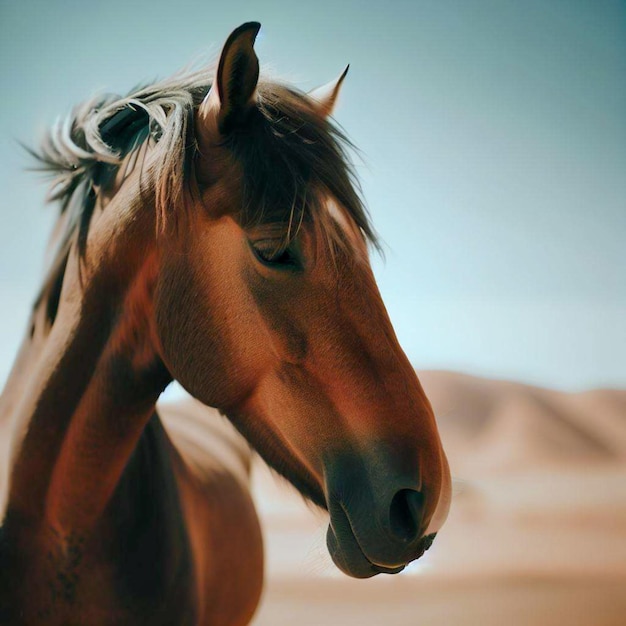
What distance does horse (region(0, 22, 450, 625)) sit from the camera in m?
0.92

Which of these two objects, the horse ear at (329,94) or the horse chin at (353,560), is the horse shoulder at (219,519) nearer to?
the horse chin at (353,560)

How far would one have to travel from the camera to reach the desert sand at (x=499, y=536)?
4926 mm

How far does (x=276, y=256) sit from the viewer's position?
982mm

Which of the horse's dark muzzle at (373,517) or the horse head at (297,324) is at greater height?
the horse head at (297,324)

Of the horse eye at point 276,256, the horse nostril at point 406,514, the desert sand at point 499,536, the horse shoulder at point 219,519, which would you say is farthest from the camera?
the desert sand at point 499,536

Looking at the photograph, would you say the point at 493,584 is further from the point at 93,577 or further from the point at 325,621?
the point at 93,577

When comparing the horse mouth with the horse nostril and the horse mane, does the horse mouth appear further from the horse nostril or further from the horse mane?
the horse mane

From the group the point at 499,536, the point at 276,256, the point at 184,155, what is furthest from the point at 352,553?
the point at 499,536

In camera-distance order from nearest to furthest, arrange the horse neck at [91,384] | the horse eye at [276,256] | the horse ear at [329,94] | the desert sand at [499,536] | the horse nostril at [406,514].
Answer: the horse nostril at [406,514], the horse eye at [276,256], the horse neck at [91,384], the horse ear at [329,94], the desert sand at [499,536]

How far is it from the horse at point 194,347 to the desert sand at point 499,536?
0.96 feet

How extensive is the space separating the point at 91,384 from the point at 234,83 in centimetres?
71

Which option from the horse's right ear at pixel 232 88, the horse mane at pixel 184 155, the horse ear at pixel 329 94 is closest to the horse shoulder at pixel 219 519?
the horse mane at pixel 184 155

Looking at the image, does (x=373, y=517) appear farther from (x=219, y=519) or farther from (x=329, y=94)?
(x=219, y=519)

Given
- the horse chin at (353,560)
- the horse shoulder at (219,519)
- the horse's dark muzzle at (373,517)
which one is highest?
the horse's dark muzzle at (373,517)
